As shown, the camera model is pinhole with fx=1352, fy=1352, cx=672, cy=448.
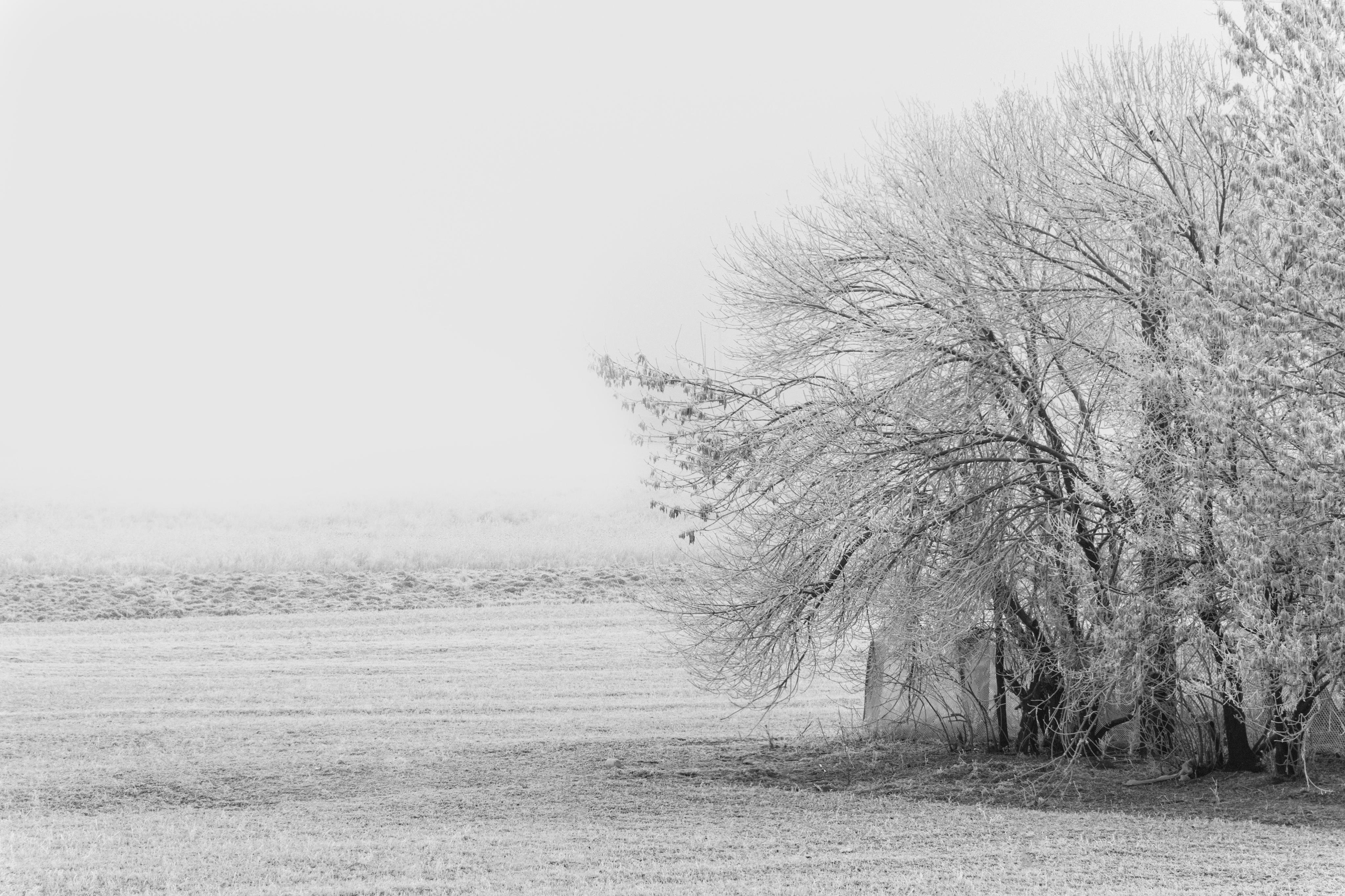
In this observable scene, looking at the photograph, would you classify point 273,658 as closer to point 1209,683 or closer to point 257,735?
point 257,735

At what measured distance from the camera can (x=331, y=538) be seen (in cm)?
5206

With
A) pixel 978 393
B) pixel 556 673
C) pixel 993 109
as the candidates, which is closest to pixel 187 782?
pixel 978 393

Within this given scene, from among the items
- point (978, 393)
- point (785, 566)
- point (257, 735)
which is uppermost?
point (978, 393)

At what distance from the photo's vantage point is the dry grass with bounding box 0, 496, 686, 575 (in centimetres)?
4403

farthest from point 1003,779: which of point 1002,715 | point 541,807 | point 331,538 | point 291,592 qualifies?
point 331,538

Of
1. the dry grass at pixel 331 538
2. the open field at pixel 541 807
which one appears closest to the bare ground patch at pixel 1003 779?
the open field at pixel 541 807

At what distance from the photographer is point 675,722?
1805 centimetres

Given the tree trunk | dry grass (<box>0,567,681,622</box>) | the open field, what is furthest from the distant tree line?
dry grass (<box>0,567,681,622</box>)

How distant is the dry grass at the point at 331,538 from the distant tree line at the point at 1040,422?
83.2 ft

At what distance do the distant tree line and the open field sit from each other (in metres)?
1.27

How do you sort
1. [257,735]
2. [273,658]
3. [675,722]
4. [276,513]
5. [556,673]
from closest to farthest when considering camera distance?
[257,735], [675,722], [556,673], [273,658], [276,513]

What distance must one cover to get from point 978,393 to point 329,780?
7107mm

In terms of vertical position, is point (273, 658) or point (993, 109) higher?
point (993, 109)

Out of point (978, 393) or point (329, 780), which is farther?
point (329, 780)
